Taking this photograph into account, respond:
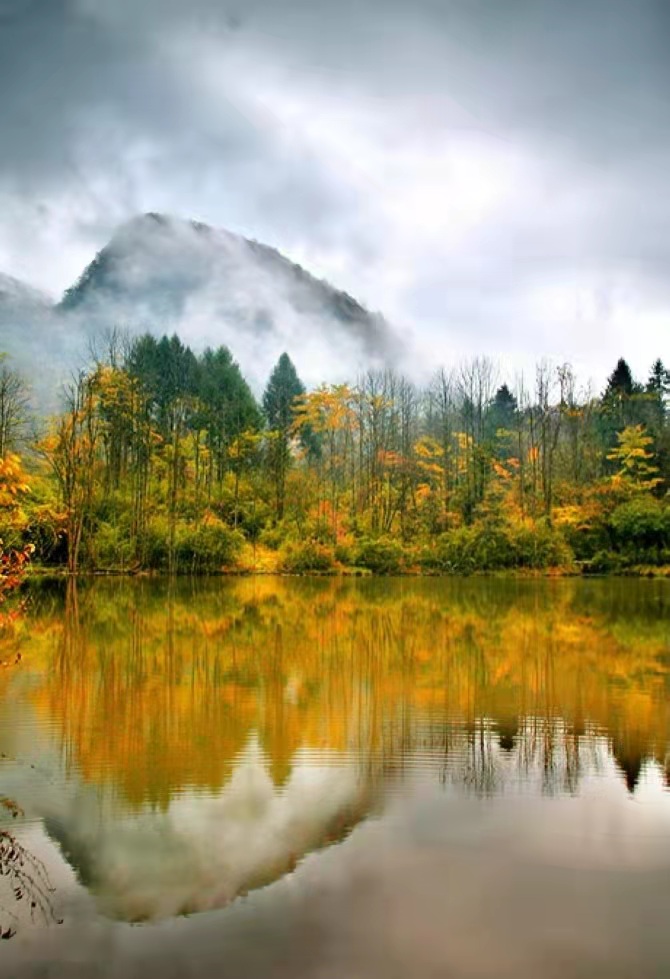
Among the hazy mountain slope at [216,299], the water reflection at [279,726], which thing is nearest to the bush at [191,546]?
the water reflection at [279,726]

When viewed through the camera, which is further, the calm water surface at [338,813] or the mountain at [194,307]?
the mountain at [194,307]

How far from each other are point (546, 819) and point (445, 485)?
3487cm

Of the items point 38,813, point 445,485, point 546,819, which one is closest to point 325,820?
point 546,819

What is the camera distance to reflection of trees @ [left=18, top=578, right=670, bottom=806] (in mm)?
6340

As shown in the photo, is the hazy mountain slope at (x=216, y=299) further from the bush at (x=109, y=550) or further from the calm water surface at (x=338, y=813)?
the calm water surface at (x=338, y=813)

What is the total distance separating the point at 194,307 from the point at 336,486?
59.5m

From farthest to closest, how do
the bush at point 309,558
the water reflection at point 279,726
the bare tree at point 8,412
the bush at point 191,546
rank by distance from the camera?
1. the bush at point 309,558
2. the bush at point 191,546
3. the bare tree at point 8,412
4. the water reflection at point 279,726

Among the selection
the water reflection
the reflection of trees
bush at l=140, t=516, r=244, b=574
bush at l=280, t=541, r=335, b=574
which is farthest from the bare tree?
the water reflection

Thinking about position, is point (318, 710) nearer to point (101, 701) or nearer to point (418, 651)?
point (101, 701)

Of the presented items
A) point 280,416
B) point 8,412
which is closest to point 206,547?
point 8,412

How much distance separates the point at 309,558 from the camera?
34.7 metres

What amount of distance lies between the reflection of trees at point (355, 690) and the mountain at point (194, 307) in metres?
76.5

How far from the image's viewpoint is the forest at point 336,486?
3231cm

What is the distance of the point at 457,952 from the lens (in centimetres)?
349
